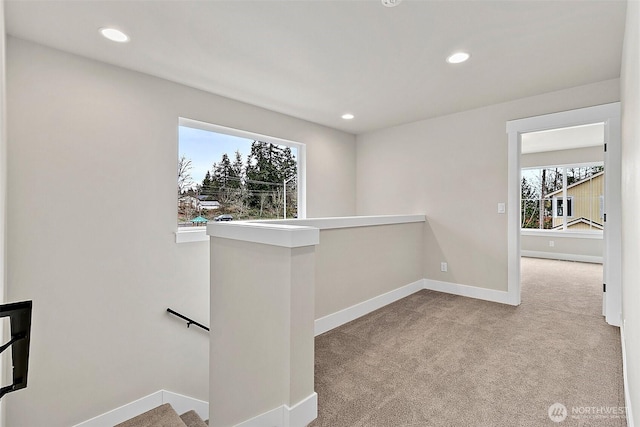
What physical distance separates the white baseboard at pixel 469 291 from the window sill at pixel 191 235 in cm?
296

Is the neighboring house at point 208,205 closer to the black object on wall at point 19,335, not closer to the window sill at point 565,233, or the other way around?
the black object on wall at point 19,335

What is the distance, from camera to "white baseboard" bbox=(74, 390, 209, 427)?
8.64 ft

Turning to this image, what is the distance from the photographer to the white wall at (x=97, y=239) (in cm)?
231

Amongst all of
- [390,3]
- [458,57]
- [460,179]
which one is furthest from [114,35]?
[460,179]

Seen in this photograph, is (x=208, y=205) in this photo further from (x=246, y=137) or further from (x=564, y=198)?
(x=564, y=198)

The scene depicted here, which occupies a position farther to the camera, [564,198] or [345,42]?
[564,198]

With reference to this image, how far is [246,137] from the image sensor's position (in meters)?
3.80

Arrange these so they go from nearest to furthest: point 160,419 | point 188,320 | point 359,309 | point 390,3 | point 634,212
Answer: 1. point 634,212
2. point 390,3
3. point 160,419
4. point 188,320
5. point 359,309

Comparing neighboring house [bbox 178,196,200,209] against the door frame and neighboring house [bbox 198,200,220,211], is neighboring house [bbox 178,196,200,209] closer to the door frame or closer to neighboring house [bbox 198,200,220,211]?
neighboring house [bbox 198,200,220,211]

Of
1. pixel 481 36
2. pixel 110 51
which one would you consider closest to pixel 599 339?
pixel 481 36

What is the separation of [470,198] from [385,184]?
125 centimetres

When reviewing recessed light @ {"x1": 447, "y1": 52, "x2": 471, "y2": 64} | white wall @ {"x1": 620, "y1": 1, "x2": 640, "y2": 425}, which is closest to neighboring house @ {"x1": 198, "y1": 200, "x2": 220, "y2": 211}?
recessed light @ {"x1": 447, "y1": 52, "x2": 471, "y2": 64}

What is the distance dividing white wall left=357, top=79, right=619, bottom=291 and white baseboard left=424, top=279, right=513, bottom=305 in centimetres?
6

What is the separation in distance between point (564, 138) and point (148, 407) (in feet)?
24.5
